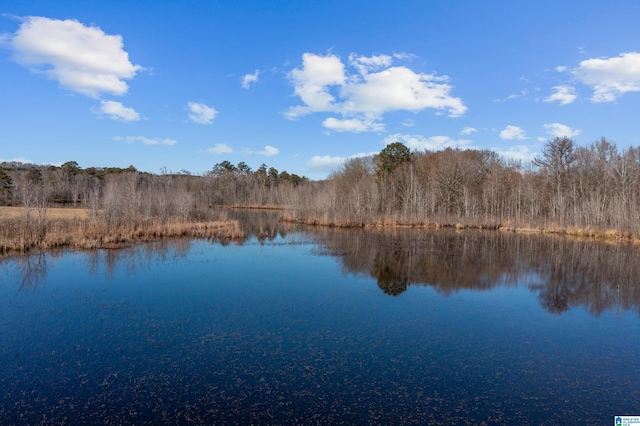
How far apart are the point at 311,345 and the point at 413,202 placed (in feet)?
101

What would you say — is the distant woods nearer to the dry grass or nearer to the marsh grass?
the marsh grass

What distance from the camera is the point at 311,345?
Answer: 234 inches

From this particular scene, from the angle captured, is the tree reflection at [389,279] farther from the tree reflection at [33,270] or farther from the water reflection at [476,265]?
the tree reflection at [33,270]

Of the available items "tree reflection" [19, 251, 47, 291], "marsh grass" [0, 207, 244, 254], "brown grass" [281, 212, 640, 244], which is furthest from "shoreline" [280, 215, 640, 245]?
"tree reflection" [19, 251, 47, 291]

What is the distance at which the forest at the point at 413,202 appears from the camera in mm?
18070

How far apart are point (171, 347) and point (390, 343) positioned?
349cm

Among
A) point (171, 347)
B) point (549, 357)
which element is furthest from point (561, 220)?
point (171, 347)

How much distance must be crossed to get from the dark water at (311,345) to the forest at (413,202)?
6.51 meters

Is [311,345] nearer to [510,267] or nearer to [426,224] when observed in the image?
[510,267]

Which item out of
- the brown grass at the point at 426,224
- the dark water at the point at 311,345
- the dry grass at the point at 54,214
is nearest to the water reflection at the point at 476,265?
the dark water at the point at 311,345

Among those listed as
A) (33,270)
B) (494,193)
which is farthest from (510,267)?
(494,193)

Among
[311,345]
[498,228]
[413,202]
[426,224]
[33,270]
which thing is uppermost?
[413,202]

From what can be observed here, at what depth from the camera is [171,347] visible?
5750 mm

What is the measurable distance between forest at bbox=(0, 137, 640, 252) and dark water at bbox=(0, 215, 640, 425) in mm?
6506
